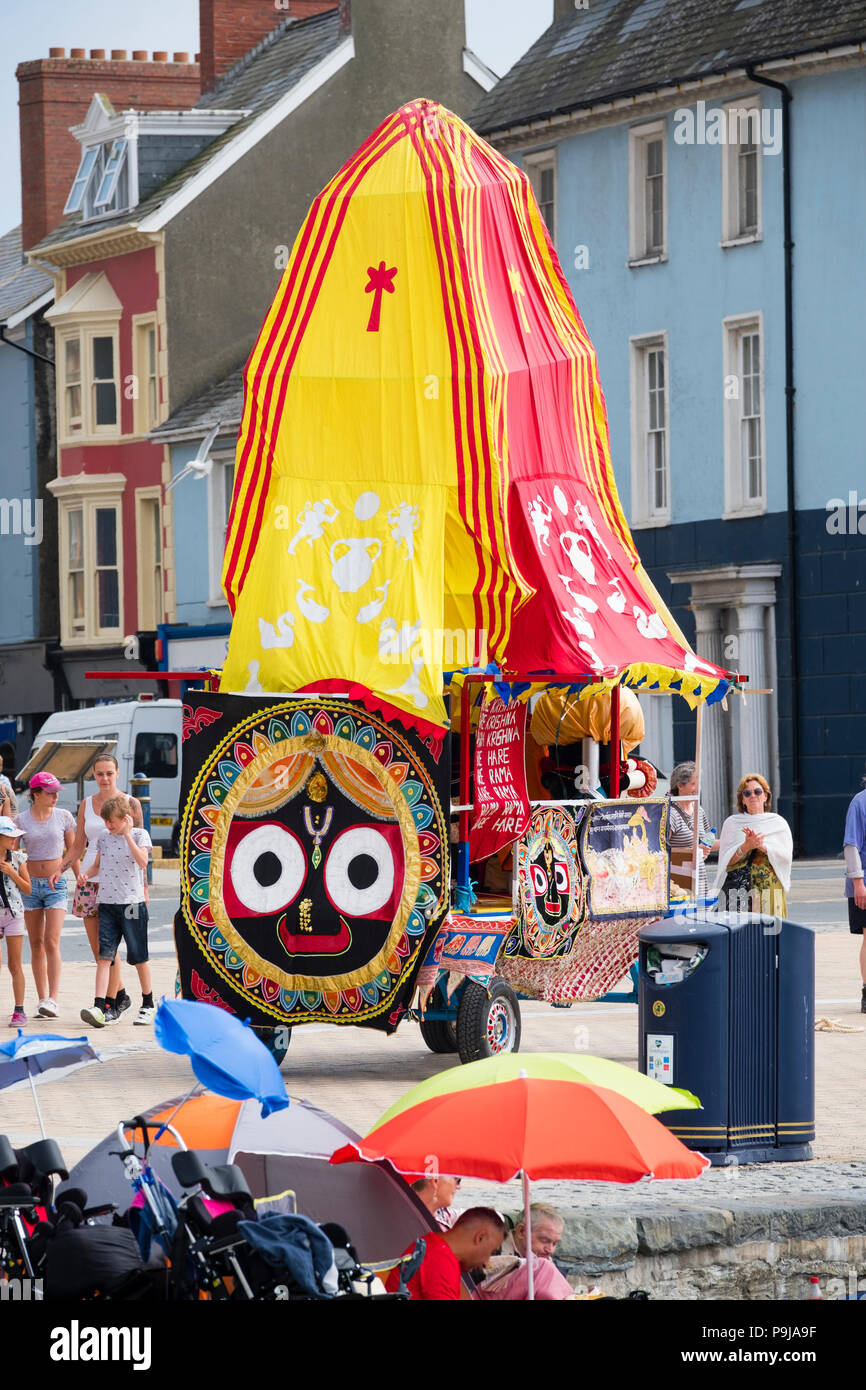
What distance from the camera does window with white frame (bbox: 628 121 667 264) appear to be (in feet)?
110

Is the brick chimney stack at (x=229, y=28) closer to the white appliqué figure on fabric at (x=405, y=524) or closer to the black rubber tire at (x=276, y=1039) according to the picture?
the white appliqué figure on fabric at (x=405, y=524)

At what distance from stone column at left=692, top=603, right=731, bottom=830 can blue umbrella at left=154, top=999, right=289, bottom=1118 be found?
25.0m

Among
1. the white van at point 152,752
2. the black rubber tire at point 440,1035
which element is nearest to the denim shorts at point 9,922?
the black rubber tire at point 440,1035

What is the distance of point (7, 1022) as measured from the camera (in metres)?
15.3

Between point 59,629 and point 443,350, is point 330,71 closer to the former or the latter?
point 59,629

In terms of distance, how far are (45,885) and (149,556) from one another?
2861 centimetres

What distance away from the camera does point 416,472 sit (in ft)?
43.0

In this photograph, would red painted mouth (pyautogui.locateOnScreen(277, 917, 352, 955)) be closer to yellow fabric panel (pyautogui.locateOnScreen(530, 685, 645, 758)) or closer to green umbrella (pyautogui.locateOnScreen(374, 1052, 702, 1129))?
yellow fabric panel (pyautogui.locateOnScreen(530, 685, 645, 758))

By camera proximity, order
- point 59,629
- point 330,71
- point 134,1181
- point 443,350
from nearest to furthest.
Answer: point 134,1181
point 443,350
point 330,71
point 59,629

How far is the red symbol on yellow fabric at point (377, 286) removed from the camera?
13414 mm

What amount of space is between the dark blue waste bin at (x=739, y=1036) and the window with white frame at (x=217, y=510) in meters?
31.2

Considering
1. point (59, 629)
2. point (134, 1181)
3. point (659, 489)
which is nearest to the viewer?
point (134, 1181)
